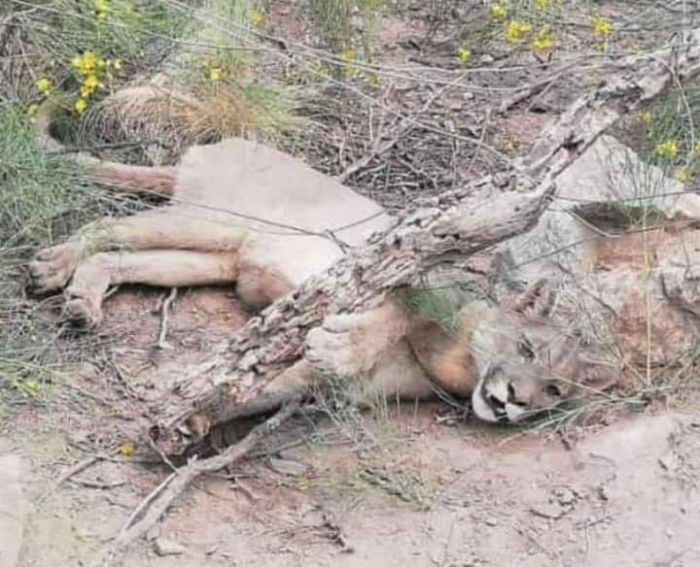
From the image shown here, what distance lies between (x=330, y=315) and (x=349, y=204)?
0.92 meters

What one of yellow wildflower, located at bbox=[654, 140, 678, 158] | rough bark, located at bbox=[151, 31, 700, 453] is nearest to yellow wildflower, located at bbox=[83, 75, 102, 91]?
rough bark, located at bbox=[151, 31, 700, 453]

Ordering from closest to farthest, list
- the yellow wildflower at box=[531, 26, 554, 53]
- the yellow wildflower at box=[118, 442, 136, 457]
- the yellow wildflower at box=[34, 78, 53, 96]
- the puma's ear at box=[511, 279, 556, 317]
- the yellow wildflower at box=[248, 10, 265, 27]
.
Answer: the yellow wildflower at box=[118, 442, 136, 457], the puma's ear at box=[511, 279, 556, 317], the yellow wildflower at box=[34, 78, 53, 96], the yellow wildflower at box=[531, 26, 554, 53], the yellow wildflower at box=[248, 10, 265, 27]

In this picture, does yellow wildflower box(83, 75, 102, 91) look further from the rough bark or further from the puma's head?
the puma's head

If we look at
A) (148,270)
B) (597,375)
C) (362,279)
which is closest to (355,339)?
(362,279)

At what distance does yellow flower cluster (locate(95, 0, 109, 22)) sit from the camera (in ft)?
12.8

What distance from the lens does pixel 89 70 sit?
382cm

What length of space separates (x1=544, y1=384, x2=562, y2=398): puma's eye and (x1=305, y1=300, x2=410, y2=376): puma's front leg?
1.27 ft

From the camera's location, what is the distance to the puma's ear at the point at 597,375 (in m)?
3.47

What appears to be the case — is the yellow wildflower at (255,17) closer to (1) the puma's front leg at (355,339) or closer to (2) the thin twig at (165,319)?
(2) the thin twig at (165,319)

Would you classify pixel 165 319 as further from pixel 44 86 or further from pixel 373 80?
pixel 373 80

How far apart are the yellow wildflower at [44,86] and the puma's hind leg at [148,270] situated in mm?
490

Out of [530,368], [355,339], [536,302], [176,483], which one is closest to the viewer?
[176,483]

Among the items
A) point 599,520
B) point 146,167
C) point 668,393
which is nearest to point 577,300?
point 668,393

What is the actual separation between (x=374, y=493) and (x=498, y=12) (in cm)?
231
